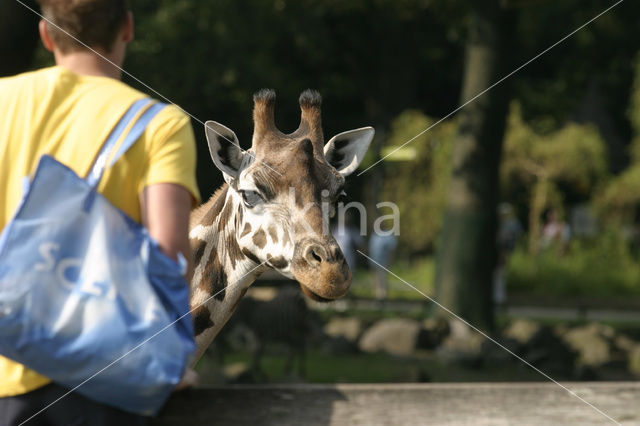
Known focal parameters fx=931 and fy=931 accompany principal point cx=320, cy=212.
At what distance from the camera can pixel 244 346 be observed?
1207 centimetres

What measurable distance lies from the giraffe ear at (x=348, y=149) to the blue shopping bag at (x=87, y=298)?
1183mm

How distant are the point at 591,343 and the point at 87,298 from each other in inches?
450

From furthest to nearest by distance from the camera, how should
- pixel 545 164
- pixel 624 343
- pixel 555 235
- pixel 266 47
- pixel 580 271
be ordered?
pixel 545 164, pixel 555 235, pixel 580 271, pixel 266 47, pixel 624 343

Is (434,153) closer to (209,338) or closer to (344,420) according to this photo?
(344,420)

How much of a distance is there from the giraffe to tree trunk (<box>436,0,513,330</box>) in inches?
360

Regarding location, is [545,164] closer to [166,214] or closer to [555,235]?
[555,235]

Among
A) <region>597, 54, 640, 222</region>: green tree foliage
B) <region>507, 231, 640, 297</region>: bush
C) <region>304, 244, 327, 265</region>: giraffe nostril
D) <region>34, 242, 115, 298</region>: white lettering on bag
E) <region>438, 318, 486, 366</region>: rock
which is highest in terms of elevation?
<region>597, 54, 640, 222</region>: green tree foliage

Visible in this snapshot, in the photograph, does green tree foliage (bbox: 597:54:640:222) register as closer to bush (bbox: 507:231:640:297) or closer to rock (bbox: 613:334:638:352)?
bush (bbox: 507:231:640:297)

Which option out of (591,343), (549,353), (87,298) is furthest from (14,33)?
(591,343)

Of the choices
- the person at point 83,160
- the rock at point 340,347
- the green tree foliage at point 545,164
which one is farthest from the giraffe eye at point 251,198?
the green tree foliage at point 545,164

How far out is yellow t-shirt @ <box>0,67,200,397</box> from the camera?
2180mm

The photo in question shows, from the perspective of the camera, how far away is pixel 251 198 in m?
3.21

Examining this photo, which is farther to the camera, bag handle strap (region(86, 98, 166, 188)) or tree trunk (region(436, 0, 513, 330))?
tree trunk (region(436, 0, 513, 330))

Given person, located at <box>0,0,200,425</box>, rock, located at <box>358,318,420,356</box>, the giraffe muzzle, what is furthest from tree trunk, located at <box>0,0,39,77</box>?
rock, located at <box>358,318,420,356</box>
